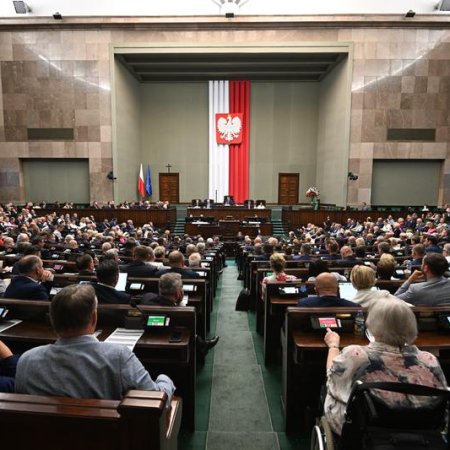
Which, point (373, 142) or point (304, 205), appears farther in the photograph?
point (304, 205)

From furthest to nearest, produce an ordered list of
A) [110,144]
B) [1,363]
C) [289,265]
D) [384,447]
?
[110,144]
[289,265]
[1,363]
[384,447]

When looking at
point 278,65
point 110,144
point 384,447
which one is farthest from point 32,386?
point 278,65

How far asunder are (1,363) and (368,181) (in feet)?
53.9

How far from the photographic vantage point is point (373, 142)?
52.7 ft

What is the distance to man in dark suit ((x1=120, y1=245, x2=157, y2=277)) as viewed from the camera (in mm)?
4363

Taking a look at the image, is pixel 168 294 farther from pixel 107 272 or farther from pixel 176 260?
pixel 176 260

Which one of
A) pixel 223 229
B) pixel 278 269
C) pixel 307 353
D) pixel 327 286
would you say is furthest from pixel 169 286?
pixel 223 229

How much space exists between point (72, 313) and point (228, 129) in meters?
18.9

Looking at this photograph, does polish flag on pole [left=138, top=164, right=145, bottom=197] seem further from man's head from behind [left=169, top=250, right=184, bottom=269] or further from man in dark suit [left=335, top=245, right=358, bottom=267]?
man's head from behind [left=169, top=250, right=184, bottom=269]

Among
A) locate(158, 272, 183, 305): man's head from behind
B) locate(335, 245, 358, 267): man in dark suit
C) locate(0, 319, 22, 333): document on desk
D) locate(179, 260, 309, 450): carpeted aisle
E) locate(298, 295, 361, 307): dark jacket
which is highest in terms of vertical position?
locate(158, 272, 183, 305): man's head from behind

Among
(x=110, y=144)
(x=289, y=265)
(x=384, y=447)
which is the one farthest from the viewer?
(x=110, y=144)

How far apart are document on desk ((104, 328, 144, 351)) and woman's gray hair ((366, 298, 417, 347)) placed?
1363mm

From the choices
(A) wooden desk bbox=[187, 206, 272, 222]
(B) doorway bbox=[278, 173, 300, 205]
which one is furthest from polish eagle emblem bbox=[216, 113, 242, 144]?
(A) wooden desk bbox=[187, 206, 272, 222]

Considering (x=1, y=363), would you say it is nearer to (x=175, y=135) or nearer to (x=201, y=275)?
(x=201, y=275)
